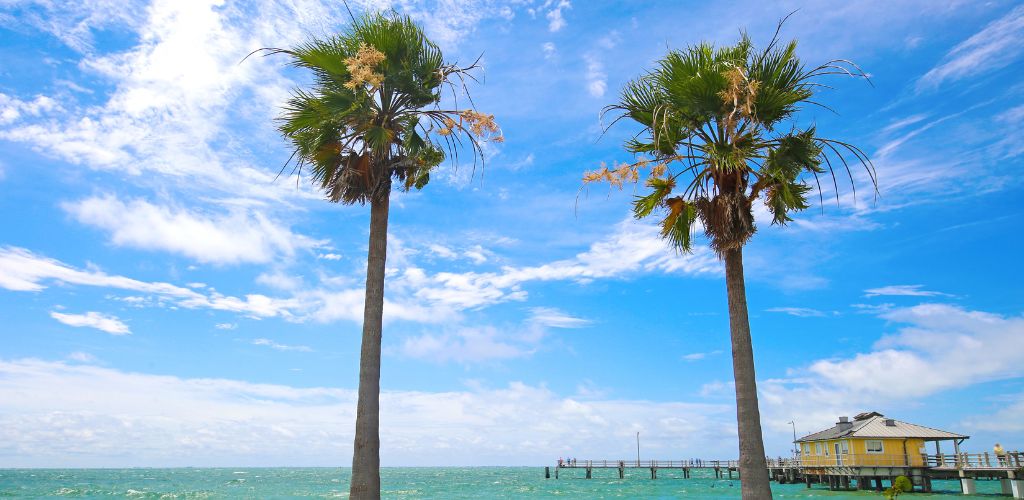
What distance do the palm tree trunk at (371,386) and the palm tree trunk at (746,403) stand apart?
5035 mm

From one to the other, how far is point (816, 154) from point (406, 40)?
6.61 metres

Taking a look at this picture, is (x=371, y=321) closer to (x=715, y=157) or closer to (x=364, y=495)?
(x=364, y=495)

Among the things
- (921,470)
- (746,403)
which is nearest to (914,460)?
(921,470)

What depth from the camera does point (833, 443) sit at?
4594 cm

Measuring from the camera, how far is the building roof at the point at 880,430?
40906 millimetres

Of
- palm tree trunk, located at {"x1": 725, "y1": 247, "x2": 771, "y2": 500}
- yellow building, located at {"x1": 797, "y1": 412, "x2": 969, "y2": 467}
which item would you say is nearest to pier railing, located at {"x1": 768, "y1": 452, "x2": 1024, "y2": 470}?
yellow building, located at {"x1": 797, "y1": 412, "x2": 969, "y2": 467}

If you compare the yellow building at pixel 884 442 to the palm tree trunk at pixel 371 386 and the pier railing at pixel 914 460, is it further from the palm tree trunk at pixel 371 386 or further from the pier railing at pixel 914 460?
the palm tree trunk at pixel 371 386

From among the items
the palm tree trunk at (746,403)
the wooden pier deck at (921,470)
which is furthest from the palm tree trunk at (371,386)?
the wooden pier deck at (921,470)

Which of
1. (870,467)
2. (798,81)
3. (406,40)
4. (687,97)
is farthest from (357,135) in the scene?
(870,467)

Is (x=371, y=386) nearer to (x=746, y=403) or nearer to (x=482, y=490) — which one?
(x=746, y=403)

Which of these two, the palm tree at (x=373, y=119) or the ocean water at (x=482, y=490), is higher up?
the palm tree at (x=373, y=119)

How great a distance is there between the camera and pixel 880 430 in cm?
4231

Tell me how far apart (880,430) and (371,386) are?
40.9 m

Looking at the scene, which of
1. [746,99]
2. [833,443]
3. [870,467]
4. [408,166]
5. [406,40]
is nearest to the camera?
[746,99]
